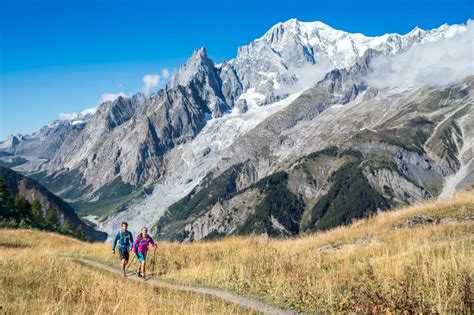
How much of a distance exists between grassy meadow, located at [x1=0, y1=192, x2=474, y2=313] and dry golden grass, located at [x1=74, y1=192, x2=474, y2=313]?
4cm

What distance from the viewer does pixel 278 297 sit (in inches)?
572

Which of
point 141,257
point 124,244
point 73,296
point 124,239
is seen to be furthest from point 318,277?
point 124,239

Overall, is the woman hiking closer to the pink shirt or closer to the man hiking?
the pink shirt

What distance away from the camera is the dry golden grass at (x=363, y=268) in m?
10.7

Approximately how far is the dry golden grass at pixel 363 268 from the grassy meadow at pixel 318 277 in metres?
0.04

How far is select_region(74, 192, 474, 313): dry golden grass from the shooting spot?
35.2 feet

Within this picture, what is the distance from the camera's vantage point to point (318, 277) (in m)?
15.2

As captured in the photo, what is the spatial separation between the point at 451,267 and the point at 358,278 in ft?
10.1

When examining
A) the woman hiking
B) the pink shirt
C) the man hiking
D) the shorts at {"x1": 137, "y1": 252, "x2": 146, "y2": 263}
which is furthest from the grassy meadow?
the man hiking

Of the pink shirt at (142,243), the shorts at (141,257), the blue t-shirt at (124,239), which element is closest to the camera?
the shorts at (141,257)

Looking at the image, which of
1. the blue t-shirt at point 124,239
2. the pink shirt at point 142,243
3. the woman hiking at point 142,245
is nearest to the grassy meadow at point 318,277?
the woman hiking at point 142,245

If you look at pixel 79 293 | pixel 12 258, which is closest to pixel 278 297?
pixel 79 293

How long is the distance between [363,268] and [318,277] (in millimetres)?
1715

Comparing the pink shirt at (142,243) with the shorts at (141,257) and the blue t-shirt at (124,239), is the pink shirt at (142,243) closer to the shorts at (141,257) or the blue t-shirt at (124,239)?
the shorts at (141,257)
